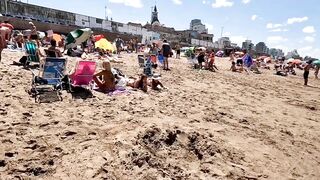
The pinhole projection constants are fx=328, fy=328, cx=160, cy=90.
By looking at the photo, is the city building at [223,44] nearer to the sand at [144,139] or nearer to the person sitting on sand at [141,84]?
the person sitting on sand at [141,84]

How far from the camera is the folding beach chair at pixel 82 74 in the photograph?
7582mm

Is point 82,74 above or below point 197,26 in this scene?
below

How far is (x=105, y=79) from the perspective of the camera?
8.34m

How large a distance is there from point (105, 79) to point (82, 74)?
2.79 ft

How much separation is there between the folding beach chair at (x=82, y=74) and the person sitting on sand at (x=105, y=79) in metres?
0.56

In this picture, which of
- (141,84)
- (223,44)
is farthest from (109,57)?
(223,44)

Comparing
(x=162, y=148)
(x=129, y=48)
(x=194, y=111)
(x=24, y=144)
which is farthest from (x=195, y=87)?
(x=129, y=48)

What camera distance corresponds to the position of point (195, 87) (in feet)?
36.3

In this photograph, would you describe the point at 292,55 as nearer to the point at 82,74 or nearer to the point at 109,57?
the point at 109,57

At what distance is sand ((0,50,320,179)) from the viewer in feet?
13.4

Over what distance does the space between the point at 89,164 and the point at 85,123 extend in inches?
61.5

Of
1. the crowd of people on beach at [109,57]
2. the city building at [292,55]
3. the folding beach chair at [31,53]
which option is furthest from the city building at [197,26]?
the folding beach chair at [31,53]

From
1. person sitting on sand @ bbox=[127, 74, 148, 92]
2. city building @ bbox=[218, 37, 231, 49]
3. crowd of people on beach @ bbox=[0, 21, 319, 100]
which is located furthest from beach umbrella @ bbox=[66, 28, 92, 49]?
city building @ bbox=[218, 37, 231, 49]

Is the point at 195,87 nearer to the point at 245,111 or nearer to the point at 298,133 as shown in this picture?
the point at 245,111
